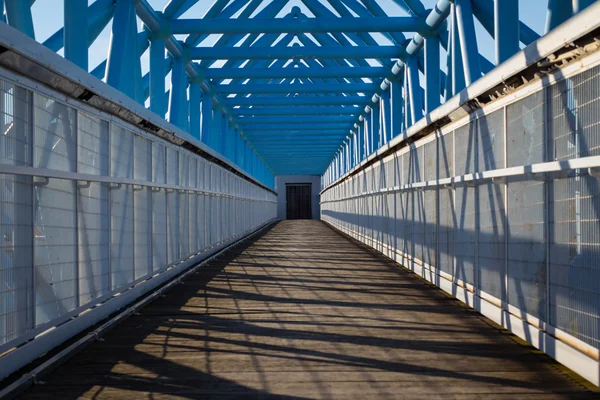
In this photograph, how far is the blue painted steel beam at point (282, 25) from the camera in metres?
13.3

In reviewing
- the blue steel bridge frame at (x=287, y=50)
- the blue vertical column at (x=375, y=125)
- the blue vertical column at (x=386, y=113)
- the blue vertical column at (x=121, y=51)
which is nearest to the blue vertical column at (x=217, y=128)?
the blue steel bridge frame at (x=287, y=50)

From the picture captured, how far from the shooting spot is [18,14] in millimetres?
7484

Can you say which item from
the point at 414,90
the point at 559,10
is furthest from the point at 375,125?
the point at 559,10

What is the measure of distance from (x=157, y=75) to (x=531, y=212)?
10827mm

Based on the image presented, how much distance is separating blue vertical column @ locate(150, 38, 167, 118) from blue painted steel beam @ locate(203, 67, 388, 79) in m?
3.83

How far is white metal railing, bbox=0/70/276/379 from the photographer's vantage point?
4227 millimetres

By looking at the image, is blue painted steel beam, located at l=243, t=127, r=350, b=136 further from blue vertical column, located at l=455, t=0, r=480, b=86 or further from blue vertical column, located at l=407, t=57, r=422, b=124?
blue vertical column, located at l=455, t=0, r=480, b=86

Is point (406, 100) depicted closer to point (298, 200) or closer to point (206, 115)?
point (206, 115)

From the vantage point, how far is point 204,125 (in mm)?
22219

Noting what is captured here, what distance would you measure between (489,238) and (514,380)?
6.93 feet

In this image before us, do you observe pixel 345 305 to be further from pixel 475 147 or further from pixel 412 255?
pixel 412 255

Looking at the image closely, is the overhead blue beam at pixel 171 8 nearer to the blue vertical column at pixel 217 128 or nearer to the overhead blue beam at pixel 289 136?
the blue vertical column at pixel 217 128

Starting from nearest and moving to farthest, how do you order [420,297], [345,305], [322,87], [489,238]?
[489,238], [345,305], [420,297], [322,87]

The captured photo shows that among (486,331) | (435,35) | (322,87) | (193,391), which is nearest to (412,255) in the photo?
(486,331)
